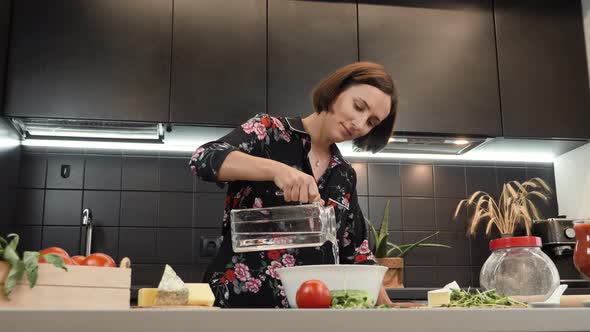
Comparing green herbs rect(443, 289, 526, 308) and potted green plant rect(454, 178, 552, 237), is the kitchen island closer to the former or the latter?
green herbs rect(443, 289, 526, 308)

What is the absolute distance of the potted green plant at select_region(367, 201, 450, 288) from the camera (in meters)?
2.78

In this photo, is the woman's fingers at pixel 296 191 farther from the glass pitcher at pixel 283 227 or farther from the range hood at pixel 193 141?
the range hood at pixel 193 141

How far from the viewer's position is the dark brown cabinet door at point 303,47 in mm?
2895

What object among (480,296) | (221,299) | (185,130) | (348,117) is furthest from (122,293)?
(185,130)

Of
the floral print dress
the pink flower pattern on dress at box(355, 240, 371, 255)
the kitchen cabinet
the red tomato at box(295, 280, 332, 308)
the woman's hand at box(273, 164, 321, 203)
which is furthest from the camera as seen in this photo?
the kitchen cabinet

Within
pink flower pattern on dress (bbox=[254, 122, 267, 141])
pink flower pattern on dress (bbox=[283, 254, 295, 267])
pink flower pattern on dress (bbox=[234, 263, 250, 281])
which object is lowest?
pink flower pattern on dress (bbox=[234, 263, 250, 281])

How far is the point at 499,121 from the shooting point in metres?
3.02

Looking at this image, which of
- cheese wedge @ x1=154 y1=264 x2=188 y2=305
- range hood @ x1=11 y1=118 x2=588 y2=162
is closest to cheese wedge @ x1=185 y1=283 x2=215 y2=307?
cheese wedge @ x1=154 y1=264 x2=188 y2=305

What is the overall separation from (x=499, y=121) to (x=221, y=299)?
70.8 inches

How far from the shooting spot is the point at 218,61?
2.88 metres

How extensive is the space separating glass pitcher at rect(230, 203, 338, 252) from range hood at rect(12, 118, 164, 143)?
156 cm

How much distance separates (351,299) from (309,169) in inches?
35.1

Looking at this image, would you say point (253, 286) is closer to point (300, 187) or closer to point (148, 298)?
point (300, 187)

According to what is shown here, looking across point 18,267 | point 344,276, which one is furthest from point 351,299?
point 18,267
